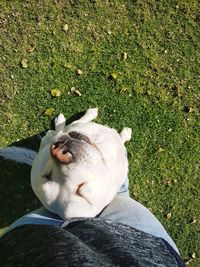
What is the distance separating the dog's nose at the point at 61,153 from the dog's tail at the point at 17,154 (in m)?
1.28

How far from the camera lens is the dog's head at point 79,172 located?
3229 millimetres

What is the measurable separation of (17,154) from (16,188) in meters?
0.31

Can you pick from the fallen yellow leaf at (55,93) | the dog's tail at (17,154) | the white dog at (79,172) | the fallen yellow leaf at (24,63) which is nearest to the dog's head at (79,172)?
the white dog at (79,172)

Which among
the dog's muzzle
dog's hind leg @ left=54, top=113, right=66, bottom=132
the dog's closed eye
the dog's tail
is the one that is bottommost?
the dog's tail

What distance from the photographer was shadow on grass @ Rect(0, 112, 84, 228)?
4527 mm

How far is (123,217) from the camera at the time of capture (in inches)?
137

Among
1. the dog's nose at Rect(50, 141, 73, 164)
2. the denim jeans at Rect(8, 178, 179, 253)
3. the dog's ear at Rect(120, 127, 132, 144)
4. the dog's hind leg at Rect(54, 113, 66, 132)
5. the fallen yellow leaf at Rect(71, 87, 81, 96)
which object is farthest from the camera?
the fallen yellow leaf at Rect(71, 87, 81, 96)

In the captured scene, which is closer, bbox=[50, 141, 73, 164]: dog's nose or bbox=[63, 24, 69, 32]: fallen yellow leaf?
bbox=[50, 141, 73, 164]: dog's nose

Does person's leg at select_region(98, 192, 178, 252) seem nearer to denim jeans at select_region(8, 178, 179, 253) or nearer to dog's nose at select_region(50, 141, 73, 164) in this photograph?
denim jeans at select_region(8, 178, 179, 253)

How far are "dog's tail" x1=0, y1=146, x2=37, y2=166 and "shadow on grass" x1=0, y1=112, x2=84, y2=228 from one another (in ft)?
0.16

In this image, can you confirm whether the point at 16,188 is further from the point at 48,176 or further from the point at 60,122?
the point at 48,176

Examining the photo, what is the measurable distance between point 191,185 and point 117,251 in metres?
2.53

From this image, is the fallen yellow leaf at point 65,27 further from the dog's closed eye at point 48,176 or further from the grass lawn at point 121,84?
the dog's closed eye at point 48,176

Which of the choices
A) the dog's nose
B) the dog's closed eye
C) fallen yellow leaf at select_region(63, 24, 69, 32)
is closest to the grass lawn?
fallen yellow leaf at select_region(63, 24, 69, 32)
